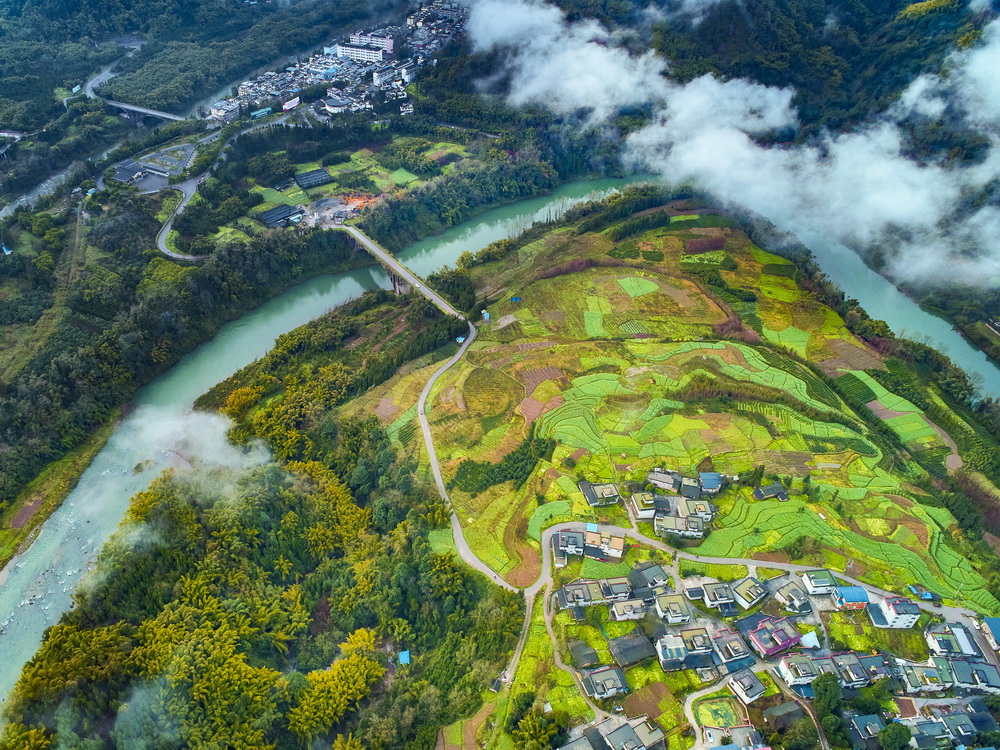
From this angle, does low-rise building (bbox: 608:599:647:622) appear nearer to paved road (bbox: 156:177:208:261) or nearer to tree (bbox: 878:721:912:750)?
tree (bbox: 878:721:912:750)

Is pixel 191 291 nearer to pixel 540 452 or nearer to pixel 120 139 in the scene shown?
pixel 540 452

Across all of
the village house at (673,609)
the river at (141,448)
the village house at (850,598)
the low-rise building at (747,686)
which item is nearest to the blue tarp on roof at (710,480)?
the village house at (673,609)

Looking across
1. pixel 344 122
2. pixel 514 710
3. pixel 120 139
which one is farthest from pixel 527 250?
pixel 120 139

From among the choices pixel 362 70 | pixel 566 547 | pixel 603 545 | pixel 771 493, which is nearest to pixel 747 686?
pixel 603 545

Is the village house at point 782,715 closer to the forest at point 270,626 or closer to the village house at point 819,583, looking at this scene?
the village house at point 819,583

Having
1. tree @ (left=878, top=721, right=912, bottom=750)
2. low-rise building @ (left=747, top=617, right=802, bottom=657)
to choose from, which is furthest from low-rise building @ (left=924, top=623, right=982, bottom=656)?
low-rise building @ (left=747, top=617, right=802, bottom=657)

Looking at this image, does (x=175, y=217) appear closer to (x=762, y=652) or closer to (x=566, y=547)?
(x=566, y=547)
